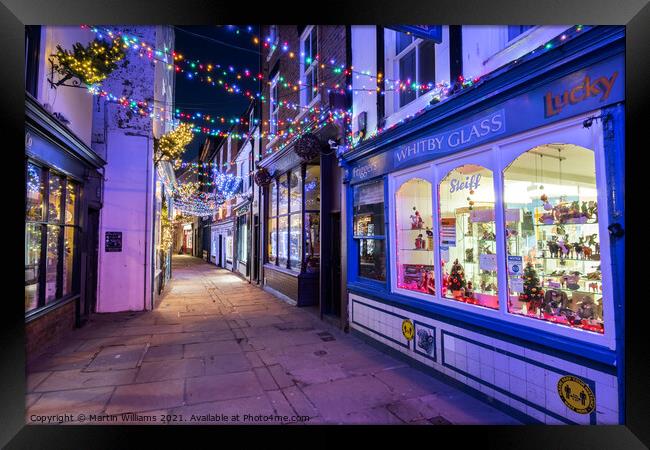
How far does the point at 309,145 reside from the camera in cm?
921

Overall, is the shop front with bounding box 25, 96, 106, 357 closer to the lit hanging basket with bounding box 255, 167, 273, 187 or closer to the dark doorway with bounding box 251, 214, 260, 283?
the lit hanging basket with bounding box 255, 167, 273, 187

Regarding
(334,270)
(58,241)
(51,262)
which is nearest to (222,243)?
(334,270)

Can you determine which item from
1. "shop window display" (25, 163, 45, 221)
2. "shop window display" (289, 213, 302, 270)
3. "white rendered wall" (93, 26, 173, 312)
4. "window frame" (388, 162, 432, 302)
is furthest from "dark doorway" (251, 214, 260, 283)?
"window frame" (388, 162, 432, 302)

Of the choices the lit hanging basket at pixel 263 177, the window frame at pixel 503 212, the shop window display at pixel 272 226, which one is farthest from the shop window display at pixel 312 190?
the window frame at pixel 503 212

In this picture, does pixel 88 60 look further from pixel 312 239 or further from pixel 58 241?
pixel 312 239

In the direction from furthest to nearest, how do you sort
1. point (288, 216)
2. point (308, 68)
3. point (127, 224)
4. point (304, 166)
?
point (288, 216)
point (308, 68)
point (304, 166)
point (127, 224)

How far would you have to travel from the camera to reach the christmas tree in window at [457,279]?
5.30 meters

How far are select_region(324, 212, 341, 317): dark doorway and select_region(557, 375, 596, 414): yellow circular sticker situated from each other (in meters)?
6.02

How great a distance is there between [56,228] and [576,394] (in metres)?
9.05

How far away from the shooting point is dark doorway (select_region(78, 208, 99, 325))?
914 cm

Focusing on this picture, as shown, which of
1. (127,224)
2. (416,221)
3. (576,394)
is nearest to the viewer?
(576,394)

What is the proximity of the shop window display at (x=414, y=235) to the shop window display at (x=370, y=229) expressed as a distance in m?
0.48

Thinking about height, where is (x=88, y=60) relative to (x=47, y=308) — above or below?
above
